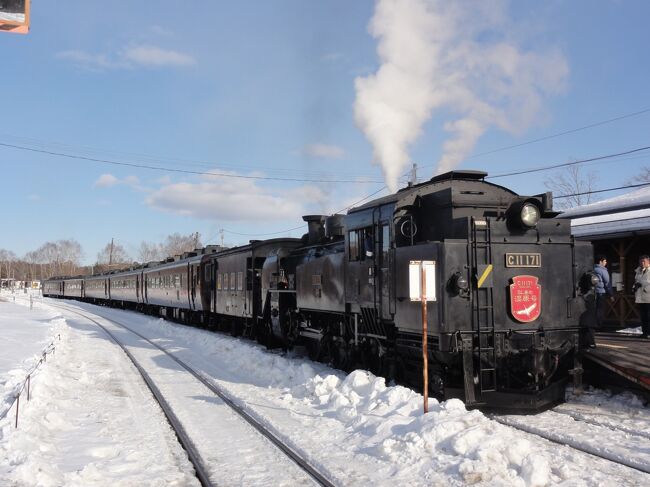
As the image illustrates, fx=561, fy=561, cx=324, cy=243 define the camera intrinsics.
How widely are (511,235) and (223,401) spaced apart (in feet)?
16.5

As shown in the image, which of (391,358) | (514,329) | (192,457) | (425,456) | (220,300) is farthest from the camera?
(220,300)

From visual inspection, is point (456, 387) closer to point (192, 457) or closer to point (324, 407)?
point (324, 407)

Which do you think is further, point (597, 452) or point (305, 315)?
point (305, 315)

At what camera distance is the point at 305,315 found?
1299 cm

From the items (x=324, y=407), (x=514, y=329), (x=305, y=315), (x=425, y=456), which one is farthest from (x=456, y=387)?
(x=305, y=315)

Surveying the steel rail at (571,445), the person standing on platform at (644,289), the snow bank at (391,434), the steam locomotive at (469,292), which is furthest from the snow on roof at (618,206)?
the steel rail at (571,445)

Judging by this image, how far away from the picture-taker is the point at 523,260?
7.86m

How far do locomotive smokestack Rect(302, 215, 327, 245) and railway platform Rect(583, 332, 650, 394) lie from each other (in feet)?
22.0

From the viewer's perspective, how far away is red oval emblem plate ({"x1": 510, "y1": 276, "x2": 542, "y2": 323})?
766 centimetres

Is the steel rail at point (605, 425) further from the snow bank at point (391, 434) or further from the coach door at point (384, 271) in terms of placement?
the coach door at point (384, 271)

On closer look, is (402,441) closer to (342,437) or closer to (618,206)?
(342,437)

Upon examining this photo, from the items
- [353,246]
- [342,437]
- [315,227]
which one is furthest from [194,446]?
[315,227]

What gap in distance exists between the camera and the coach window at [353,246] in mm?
9820

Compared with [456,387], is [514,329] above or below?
above
